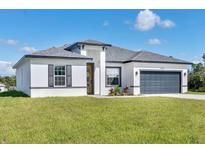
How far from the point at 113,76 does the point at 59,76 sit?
5.56 metres

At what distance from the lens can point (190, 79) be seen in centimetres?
2675

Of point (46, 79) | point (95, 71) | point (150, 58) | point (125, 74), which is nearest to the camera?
point (46, 79)

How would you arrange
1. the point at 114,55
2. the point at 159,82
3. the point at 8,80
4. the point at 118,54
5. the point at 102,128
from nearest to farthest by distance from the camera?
the point at 102,128 → the point at 159,82 → the point at 114,55 → the point at 118,54 → the point at 8,80

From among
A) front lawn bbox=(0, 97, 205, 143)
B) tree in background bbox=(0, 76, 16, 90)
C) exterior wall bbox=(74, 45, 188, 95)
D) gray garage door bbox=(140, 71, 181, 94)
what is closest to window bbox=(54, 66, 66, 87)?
exterior wall bbox=(74, 45, 188, 95)

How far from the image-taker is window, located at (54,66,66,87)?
16047 millimetres

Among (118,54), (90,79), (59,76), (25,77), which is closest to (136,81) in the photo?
(118,54)

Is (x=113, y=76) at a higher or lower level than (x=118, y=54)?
lower

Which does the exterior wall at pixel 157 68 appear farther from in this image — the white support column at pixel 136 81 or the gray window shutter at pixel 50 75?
the gray window shutter at pixel 50 75

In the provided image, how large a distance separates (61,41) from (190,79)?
16089 mm

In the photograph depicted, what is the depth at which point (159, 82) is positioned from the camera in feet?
68.0

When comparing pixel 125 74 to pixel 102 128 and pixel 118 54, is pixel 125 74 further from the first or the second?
pixel 102 128

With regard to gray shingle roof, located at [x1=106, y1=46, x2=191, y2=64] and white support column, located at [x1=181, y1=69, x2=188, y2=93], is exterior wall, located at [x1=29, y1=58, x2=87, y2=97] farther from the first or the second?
white support column, located at [x1=181, y1=69, x2=188, y2=93]
